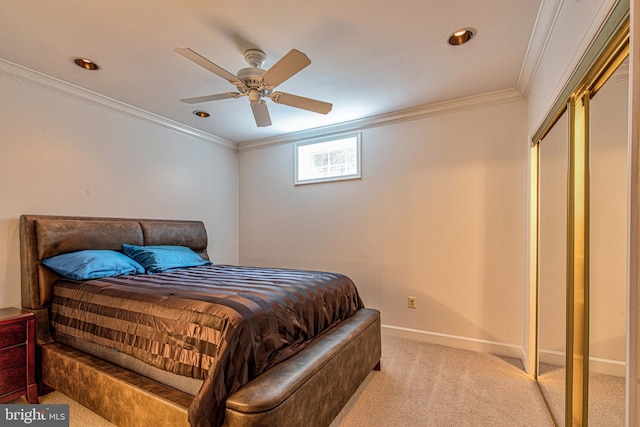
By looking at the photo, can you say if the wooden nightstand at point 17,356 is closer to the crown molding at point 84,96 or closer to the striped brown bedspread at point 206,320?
the striped brown bedspread at point 206,320

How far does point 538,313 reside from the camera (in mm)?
2311

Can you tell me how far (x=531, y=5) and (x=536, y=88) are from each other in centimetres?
80

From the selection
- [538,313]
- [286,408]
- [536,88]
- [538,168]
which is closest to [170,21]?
[286,408]

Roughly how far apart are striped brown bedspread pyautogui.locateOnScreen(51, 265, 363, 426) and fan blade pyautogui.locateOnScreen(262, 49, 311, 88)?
1.42 meters

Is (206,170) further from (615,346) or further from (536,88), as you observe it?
(615,346)

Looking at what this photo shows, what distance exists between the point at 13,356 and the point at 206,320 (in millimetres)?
1688

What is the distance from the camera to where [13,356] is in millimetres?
2062

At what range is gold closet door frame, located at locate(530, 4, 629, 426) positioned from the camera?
125 centimetres

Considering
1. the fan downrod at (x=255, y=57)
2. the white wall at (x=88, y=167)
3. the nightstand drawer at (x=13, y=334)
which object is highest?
the fan downrod at (x=255, y=57)

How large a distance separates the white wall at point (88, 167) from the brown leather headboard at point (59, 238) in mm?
126

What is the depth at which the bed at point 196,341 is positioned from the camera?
4.67 ft

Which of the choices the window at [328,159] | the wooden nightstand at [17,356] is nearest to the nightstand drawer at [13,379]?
the wooden nightstand at [17,356]

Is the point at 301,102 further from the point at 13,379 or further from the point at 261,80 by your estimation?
the point at 13,379

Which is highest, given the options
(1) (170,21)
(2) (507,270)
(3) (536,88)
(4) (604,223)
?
(1) (170,21)
